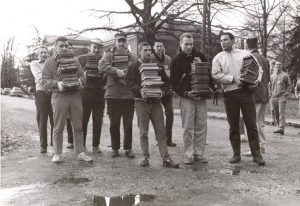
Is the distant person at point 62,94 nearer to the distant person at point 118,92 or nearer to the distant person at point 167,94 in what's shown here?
the distant person at point 118,92

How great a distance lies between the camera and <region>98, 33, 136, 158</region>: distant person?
342 inches

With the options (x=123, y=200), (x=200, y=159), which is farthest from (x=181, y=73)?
(x=123, y=200)

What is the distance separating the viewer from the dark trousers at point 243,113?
7961 millimetres

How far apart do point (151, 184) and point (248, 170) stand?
1833 mm

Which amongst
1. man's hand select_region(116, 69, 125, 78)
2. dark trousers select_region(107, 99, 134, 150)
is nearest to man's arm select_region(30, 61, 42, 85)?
dark trousers select_region(107, 99, 134, 150)

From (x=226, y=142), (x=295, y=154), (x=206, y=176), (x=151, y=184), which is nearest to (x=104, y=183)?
(x=151, y=184)

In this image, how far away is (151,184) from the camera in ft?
21.0

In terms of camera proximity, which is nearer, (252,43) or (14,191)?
(14,191)

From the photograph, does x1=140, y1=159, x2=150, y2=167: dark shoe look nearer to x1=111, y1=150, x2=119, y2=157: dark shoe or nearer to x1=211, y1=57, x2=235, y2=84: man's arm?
x1=111, y1=150, x2=119, y2=157: dark shoe

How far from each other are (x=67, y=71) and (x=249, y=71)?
10.3ft

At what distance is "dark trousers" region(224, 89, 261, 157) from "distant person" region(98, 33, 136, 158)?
1898 millimetres

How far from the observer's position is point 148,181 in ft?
21.6

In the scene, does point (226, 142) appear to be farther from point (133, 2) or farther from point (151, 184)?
point (133, 2)

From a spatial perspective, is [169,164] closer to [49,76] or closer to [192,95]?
[192,95]
